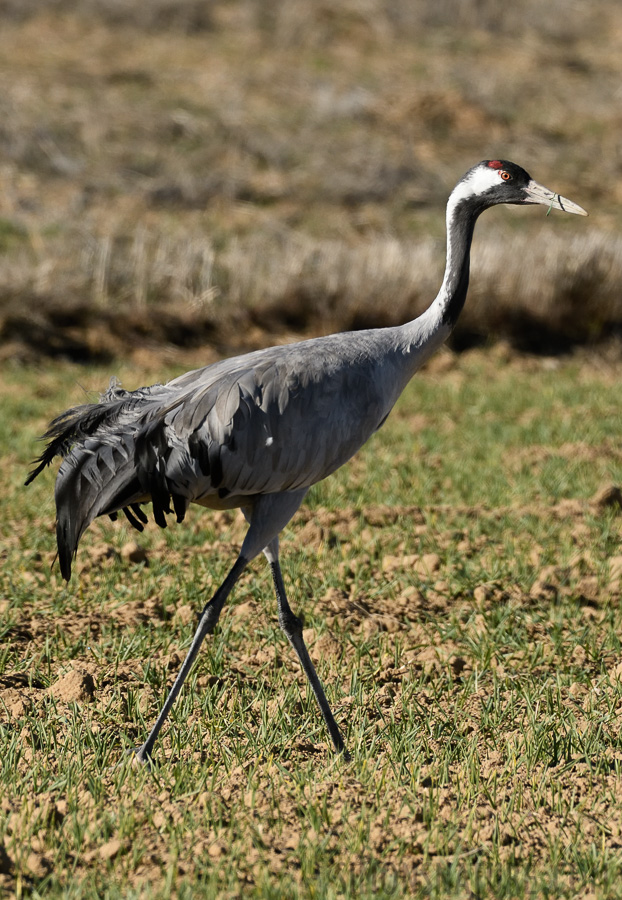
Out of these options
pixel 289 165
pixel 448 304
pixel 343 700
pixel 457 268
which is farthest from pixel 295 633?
pixel 289 165

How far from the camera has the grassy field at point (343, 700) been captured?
301 cm

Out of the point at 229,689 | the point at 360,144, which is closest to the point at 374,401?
the point at 229,689

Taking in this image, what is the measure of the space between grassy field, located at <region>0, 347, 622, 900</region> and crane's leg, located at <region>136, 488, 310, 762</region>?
0.16 meters

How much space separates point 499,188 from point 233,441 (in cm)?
152

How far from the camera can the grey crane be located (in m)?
3.76

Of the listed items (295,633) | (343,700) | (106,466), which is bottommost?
(343,700)

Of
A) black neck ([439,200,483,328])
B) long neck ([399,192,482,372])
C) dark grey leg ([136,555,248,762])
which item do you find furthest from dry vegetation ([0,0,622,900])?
black neck ([439,200,483,328])

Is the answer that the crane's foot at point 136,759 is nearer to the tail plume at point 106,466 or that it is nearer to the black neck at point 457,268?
the tail plume at point 106,466

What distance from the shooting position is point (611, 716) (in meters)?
3.93

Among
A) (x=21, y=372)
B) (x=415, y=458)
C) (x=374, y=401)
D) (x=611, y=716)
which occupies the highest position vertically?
(x=374, y=401)

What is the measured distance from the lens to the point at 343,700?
4.13 metres

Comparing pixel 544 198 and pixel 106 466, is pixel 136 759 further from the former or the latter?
pixel 544 198

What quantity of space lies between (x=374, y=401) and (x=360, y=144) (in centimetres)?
1569

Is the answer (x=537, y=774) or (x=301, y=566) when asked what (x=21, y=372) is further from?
(x=537, y=774)
